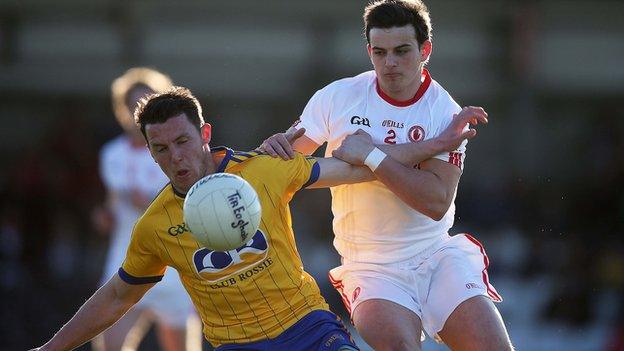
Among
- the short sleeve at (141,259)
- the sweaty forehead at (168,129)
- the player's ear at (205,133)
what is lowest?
the short sleeve at (141,259)

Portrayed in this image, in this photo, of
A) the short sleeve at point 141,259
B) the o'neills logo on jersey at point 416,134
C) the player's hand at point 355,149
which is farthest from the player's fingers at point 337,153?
the short sleeve at point 141,259

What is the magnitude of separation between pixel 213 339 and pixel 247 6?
1079 cm

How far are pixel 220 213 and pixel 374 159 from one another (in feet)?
3.68

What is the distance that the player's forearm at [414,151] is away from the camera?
6.19 m

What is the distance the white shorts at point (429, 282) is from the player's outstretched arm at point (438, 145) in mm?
571

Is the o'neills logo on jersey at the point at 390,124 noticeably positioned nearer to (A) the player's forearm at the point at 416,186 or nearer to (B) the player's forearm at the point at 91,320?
(A) the player's forearm at the point at 416,186

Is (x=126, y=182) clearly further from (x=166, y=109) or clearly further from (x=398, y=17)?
(x=398, y=17)

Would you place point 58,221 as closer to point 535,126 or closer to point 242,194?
point 535,126

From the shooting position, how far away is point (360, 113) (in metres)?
6.46

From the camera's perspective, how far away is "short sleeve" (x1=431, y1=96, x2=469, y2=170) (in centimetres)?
633

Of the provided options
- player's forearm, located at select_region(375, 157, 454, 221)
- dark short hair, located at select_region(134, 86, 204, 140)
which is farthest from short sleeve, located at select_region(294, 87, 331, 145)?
dark short hair, located at select_region(134, 86, 204, 140)

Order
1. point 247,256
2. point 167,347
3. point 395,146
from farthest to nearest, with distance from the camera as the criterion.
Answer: point 167,347 < point 395,146 < point 247,256

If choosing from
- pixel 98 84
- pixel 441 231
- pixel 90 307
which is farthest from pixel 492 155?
pixel 90 307

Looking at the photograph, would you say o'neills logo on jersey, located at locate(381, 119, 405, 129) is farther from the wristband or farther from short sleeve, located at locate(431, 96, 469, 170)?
the wristband
